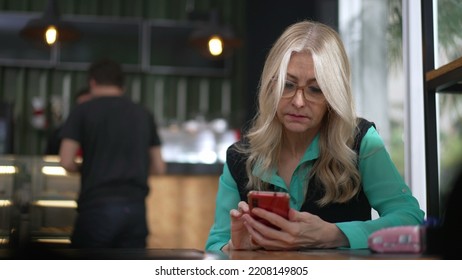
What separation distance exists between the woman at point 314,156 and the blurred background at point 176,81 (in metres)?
0.40

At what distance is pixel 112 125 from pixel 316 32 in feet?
4.82

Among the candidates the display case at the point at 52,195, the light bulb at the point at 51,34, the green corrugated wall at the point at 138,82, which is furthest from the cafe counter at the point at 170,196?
the green corrugated wall at the point at 138,82

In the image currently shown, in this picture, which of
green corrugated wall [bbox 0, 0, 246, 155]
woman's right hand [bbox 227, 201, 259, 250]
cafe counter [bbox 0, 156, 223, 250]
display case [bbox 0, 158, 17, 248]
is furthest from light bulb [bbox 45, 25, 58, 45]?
woman's right hand [bbox 227, 201, 259, 250]

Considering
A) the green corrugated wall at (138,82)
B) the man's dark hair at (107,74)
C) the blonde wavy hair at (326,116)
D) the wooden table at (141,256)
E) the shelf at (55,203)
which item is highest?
the green corrugated wall at (138,82)

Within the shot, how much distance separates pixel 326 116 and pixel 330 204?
17 cm

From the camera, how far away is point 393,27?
259cm

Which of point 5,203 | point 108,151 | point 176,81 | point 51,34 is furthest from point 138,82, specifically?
point 5,203

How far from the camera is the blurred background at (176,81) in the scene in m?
2.65

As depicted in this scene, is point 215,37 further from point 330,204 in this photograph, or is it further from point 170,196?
point 330,204

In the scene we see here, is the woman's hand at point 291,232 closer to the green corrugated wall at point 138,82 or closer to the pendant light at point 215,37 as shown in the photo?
the pendant light at point 215,37

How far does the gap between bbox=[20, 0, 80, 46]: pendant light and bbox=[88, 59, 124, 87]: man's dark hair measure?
1347 millimetres

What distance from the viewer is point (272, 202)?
111 cm

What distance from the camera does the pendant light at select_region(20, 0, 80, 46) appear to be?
4.00 meters
